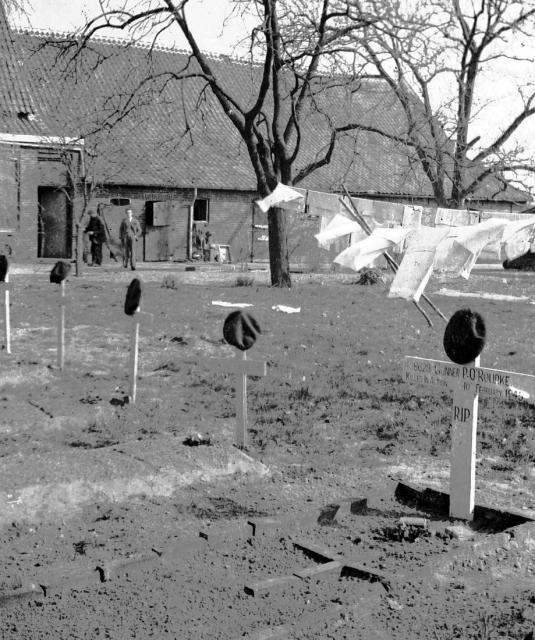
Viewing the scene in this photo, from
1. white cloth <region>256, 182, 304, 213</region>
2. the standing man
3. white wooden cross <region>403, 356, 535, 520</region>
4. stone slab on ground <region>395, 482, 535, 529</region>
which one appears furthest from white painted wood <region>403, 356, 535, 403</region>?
the standing man

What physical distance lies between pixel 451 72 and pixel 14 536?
23996 millimetres

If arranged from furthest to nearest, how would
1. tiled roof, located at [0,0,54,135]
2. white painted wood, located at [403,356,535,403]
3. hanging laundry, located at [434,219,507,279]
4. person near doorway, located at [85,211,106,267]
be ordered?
tiled roof, located at [0,0,54,135] → person near doorway, located at [85,211,106,267] → hanging laundry, located at [434,219,507,279] → white painted wood, located at [403,356,535,403]

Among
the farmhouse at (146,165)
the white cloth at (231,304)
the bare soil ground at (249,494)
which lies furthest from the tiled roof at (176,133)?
the bare soil ground at (249,494)

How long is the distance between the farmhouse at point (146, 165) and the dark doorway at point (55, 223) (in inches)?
1.3

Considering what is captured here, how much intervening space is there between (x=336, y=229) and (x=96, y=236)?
65.4ft

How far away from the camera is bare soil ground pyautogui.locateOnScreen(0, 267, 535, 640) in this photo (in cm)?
398

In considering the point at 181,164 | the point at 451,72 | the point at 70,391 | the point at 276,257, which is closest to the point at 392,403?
the point at 70,391

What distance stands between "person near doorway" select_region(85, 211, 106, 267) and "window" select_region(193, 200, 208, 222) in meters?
5.55

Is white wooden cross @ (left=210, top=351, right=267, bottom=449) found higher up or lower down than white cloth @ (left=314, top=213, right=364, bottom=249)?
lower down

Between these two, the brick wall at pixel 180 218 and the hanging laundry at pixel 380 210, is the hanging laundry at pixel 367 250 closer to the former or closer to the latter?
the hanging laundry at pixel 380 210

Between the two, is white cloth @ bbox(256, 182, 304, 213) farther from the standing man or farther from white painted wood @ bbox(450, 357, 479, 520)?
the standing man

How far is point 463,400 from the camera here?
5.22 m

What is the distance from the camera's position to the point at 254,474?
6.27 m

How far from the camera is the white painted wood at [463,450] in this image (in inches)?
204
